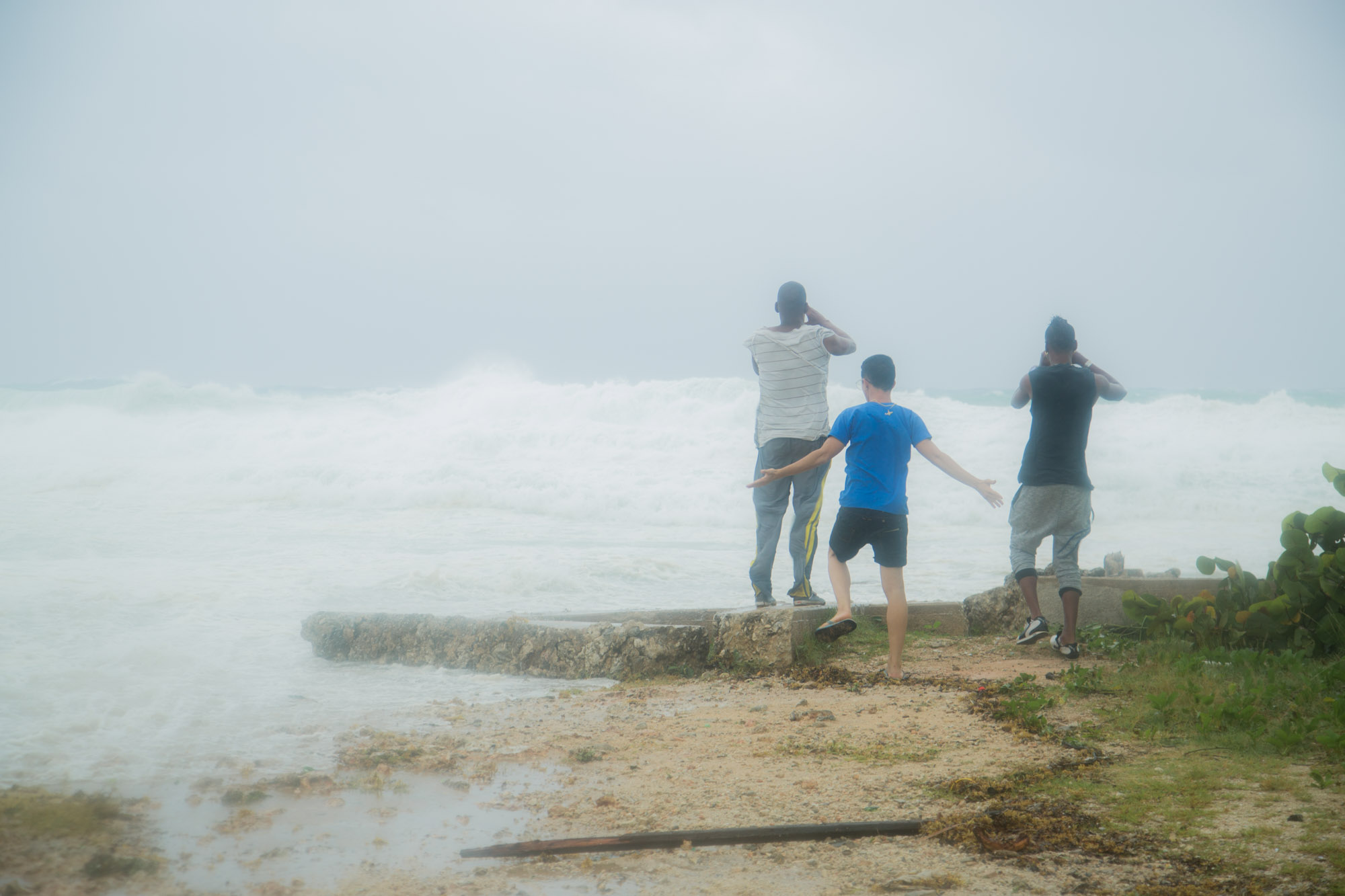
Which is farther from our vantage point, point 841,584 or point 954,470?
point 841,584

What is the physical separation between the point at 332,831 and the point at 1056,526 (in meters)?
4.32

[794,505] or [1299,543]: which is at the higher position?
[794,505]

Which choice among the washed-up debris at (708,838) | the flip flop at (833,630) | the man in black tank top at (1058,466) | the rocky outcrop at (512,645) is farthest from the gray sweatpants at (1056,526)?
the washed-up debris at (708,838)

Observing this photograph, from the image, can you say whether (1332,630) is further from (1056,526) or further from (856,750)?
(856,750)

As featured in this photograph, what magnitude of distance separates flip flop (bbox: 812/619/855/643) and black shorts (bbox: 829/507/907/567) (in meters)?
0.50

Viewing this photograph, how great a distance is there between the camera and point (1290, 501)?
61.4 ft

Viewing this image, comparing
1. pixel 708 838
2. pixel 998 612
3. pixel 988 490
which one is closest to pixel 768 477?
pixel 988 490

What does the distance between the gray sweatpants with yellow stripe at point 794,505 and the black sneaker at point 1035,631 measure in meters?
1.29

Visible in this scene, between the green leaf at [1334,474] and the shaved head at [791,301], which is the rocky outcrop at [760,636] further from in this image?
the green leaf at [1334,474]

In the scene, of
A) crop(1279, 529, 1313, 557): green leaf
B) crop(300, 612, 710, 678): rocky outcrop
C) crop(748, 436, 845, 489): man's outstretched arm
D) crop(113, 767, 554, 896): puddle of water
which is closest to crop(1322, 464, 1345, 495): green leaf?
crop(1279, 529, 1313, 557): green leaf

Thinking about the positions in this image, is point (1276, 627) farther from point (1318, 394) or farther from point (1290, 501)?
point (1318, 394)

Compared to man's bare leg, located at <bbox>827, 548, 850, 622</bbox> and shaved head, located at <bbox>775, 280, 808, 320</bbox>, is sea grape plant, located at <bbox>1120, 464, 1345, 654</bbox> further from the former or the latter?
shaved head, located at <bbox>775, 280, 808, 320</bbox>

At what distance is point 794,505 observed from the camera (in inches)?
219

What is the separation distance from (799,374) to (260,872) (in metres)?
3.98
